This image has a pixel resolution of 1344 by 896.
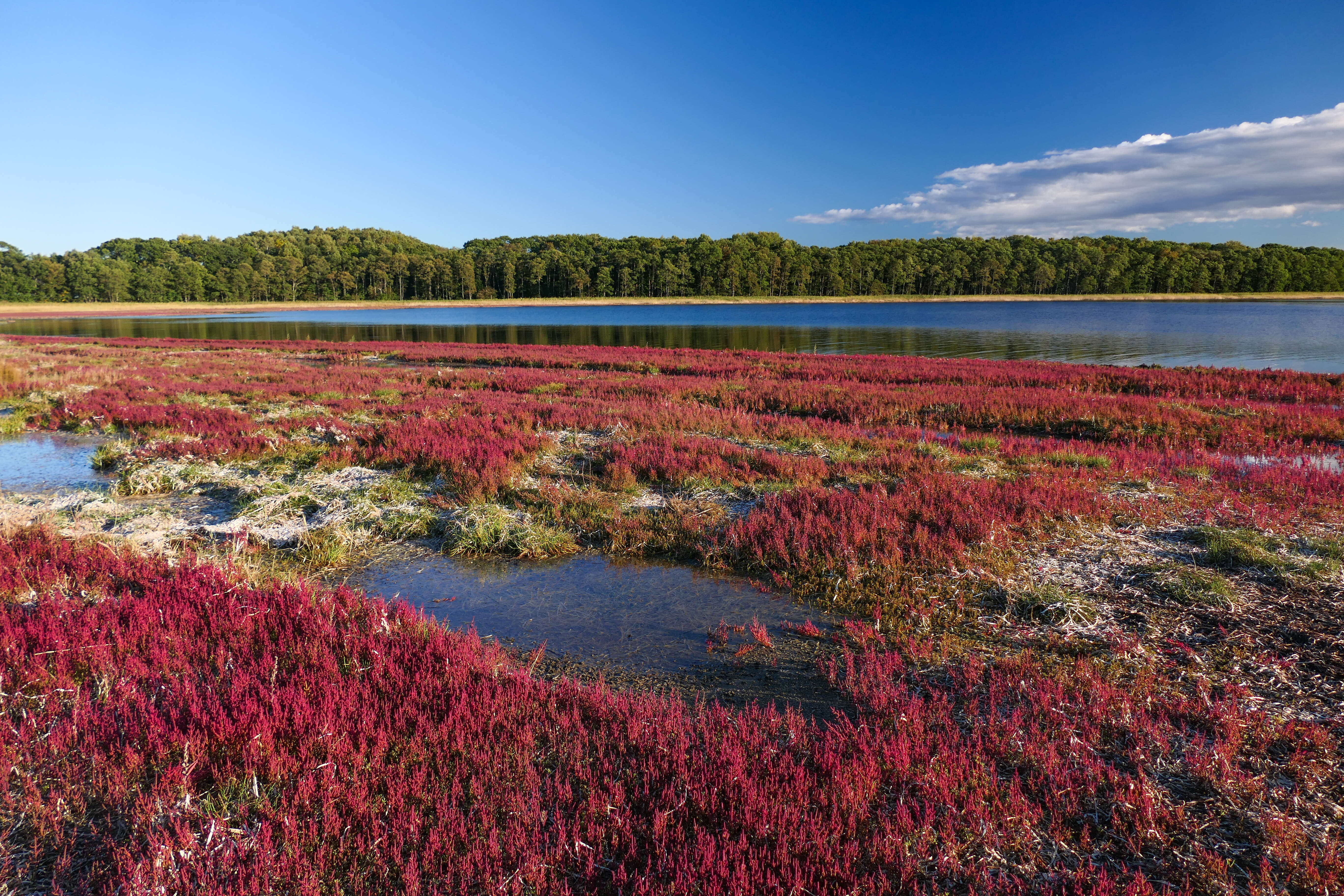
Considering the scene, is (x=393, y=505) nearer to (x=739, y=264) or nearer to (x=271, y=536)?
(x=271, y=536)

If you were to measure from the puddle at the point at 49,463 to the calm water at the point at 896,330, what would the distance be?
34.8 m

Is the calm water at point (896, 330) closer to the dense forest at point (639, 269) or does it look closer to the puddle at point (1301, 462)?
the puddle at point (1301, 462)

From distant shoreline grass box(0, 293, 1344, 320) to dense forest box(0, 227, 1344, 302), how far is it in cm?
364

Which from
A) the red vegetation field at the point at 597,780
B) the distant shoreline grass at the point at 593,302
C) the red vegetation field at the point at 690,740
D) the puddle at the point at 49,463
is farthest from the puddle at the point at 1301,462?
the distant shoreline grass at the point at 593,302

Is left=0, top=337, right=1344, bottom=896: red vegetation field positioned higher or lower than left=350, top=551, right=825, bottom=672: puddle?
higher

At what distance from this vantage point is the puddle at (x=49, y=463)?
11.8 m

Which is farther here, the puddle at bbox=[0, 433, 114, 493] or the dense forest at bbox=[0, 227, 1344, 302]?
the dense forest at bbox=[0, 227, 1344, 302]

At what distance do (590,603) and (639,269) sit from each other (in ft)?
563

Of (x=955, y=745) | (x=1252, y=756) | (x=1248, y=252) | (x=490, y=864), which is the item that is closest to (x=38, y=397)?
(x=490, y=864)

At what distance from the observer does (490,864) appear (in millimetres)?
2998

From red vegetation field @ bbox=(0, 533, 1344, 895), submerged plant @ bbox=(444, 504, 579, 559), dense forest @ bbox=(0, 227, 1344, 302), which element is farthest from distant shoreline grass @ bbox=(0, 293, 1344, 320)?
red vegetation field @ bbox=(0, 533, 1344, 895)

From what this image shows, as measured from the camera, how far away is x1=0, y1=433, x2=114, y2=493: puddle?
11789mm

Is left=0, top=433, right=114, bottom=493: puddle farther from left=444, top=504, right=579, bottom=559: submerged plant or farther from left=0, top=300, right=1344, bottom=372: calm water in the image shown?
left=0, top=300, right=1344, bottom=372: calm water

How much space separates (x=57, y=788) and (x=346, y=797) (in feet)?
5.25
